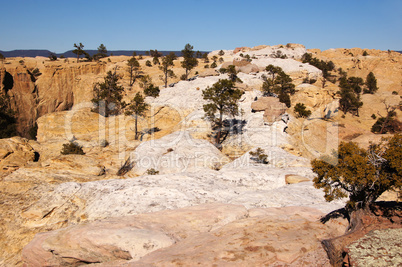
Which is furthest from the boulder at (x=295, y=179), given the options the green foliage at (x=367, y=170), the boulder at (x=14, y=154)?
the boulder at (x=14, y=154)

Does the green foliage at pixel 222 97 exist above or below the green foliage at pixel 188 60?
below

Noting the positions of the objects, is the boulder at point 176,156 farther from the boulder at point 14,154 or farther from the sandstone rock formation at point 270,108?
the sandstone rock formation at point 270,108

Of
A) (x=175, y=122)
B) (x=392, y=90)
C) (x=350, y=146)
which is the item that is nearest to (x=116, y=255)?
(x=350, y=146)

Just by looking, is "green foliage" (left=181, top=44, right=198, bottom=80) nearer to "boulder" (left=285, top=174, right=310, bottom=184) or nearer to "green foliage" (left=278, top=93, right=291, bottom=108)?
"green foliage" (left=278, top=93, right=291, bottom=108)

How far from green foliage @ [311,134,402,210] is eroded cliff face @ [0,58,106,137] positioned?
7566 cm

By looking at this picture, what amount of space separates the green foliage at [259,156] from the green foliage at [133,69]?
60.8 metres

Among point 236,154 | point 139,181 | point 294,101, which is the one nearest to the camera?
point 139,181

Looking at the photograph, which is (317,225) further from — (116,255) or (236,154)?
(236,154)

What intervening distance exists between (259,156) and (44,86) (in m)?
70.1

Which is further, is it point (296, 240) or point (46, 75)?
point (46, 75)

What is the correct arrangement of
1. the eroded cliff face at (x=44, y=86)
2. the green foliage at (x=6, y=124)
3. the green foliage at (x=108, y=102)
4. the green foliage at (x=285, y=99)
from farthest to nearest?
the eroded cliff face at (x=44, y=86) < the green foliage at (x=285, y=99) < the green foliage at (x=108, y=102) < the green foliage at (x=6, y=124)

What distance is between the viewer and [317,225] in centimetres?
1171

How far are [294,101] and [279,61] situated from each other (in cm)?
3602

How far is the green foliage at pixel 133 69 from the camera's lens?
261 ft
